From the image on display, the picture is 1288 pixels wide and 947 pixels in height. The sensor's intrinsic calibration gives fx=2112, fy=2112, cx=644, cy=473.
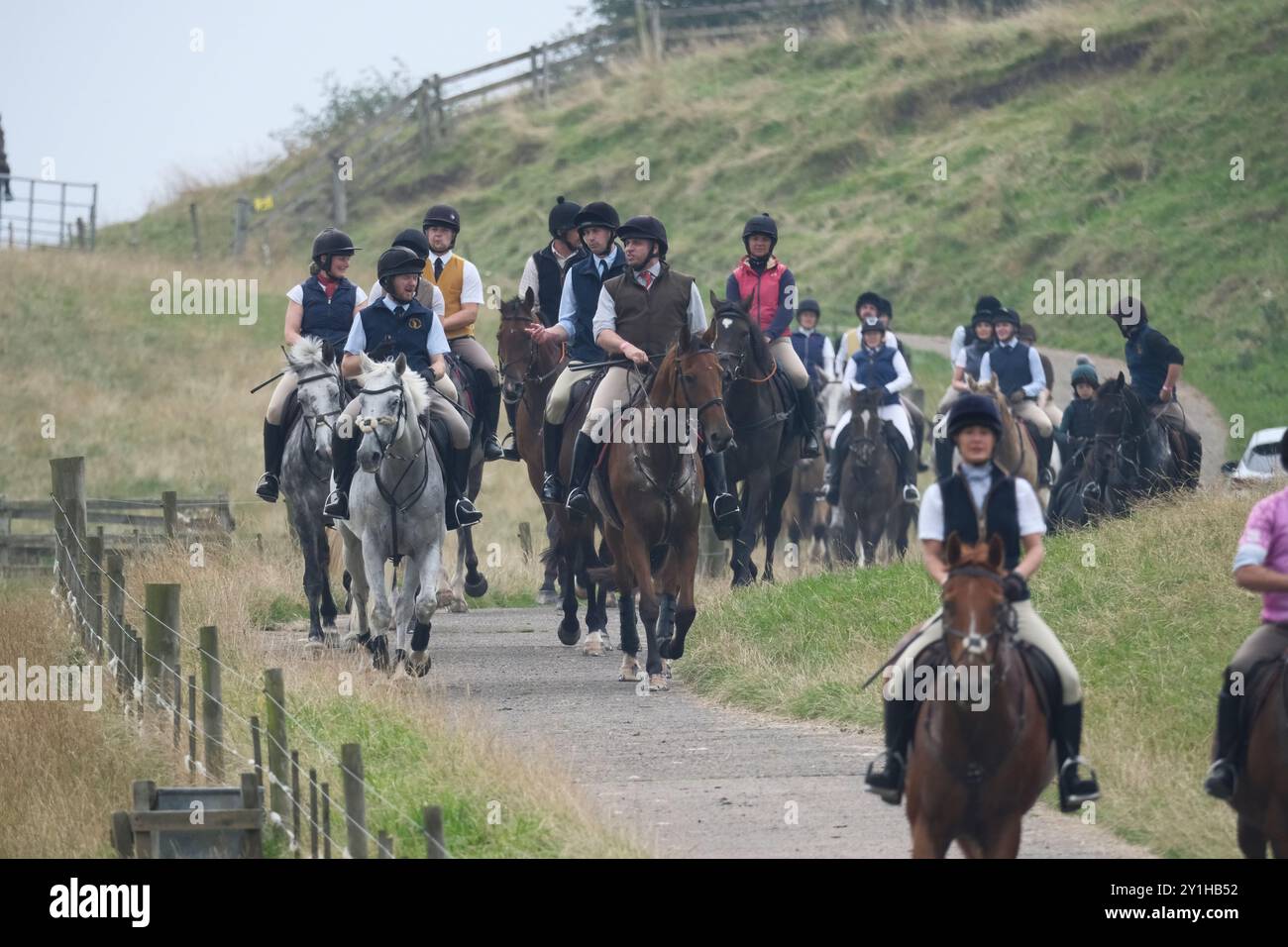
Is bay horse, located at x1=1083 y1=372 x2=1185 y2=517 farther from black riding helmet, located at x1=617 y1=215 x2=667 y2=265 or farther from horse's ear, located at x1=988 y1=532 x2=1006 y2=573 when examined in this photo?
horse's ear, located at x1=988 y1=532 x2=1006 y2=573

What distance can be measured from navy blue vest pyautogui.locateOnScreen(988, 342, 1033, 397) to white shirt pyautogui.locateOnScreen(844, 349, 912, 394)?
940 millimetres

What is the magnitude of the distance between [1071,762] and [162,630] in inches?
225

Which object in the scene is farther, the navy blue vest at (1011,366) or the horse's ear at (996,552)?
the navy blue vest at (1011,366)

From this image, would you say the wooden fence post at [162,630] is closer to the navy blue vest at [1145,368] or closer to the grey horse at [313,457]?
the grey horse at [313,457]

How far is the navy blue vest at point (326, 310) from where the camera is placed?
17016mm

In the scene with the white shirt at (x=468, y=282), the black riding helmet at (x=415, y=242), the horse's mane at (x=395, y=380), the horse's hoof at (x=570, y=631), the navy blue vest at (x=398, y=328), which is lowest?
the horse's hoof at (x=570, y=631)

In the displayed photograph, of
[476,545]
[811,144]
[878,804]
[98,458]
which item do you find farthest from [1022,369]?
[811,144]

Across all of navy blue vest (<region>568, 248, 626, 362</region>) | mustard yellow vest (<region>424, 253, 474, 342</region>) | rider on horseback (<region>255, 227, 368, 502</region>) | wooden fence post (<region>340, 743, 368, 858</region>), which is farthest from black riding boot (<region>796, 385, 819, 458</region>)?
wooden fence post (<region>340, 743, 368, 858</region>)

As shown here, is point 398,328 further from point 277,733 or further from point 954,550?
point 954,550

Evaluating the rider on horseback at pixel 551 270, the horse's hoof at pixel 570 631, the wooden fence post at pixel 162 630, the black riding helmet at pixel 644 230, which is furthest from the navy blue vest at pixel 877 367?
the wooden fence post at pixel 162 630

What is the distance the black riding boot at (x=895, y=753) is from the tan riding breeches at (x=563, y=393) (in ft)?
26.4

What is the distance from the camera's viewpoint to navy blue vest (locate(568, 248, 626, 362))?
16.6 meters

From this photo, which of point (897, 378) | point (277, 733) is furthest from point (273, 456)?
point (897, 378)
